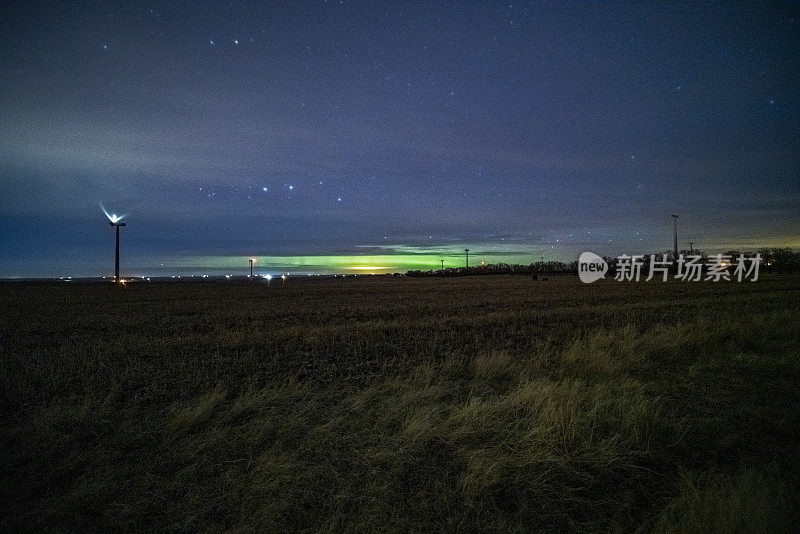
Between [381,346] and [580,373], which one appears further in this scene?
[381,346]

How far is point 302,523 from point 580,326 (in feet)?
45.8

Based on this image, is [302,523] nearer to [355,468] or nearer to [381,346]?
[355,468]

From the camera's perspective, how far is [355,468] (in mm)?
4098

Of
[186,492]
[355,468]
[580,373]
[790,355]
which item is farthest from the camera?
[790,355]

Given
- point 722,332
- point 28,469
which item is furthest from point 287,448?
point 722,332

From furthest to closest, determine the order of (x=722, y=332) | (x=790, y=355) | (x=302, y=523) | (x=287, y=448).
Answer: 1. (x=722, y=332)
2. (x=790, y=355)
3. (x=287, y=448)
4. (x=302, y=523)

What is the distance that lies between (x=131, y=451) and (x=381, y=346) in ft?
24.2

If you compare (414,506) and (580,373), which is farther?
(580,373)

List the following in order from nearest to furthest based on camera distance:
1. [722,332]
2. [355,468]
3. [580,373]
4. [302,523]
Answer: [302,523]
[355,468]
[580,373]
[722,332]

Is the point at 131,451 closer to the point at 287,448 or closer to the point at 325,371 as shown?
the point at 287,448

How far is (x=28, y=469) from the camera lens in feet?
13.5

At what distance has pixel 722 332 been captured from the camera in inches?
441

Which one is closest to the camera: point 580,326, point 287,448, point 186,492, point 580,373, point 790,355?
point 186,492

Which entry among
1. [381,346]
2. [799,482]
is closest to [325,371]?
[381,346]
